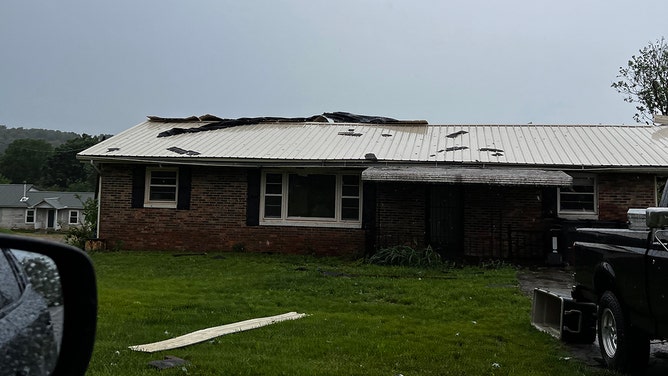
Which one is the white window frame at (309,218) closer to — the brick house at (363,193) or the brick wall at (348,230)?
the brick house at (363,193)

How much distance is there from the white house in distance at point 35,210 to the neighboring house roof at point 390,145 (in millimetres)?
43849

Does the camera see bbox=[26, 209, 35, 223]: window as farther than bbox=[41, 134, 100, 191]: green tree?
No

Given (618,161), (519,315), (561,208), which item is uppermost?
(618,161)

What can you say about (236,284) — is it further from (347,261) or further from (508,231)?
(508,231)

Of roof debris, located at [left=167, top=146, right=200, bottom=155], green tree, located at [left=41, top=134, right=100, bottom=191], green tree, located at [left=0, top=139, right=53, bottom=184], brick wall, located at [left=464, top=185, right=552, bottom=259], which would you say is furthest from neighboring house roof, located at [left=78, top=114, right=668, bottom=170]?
green tree, located at [left=0, top=139, right=53, bottom=184]

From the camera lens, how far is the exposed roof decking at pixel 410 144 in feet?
51.4

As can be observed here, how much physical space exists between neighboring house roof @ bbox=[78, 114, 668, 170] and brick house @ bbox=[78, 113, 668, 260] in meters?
0.06

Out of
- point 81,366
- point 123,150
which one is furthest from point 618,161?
point 81,366

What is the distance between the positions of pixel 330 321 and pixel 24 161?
3563 inches

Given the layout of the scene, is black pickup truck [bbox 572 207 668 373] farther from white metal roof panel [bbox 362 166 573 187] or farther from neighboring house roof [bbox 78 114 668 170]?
neighboring house roof [bbox 78 114 668 170]

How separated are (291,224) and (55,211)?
51.4 metres

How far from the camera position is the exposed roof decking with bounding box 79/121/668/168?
15.7m

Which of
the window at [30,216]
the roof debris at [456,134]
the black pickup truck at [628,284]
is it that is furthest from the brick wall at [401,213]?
the window at [30,216]

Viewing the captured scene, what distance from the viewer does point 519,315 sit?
26.1 ft
